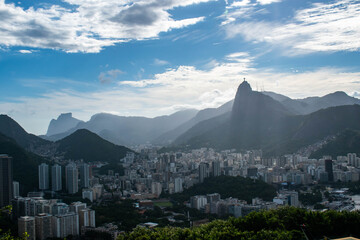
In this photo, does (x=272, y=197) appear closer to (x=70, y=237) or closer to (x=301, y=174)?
(x=301, y=174)

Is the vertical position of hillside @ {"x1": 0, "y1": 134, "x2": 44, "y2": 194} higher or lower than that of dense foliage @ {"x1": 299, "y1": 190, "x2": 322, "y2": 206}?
higher

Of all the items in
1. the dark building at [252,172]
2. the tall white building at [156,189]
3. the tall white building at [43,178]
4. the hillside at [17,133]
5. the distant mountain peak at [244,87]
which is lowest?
the tall white building at [156,189]

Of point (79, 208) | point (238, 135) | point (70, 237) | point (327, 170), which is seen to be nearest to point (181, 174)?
point (327, 170)

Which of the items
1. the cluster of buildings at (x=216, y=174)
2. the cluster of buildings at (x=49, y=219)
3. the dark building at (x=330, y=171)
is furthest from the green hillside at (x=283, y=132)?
the cluster of buildings at (x=49, y=219)

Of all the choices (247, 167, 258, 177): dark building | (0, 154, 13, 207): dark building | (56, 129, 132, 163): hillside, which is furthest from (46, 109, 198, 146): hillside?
(0, 154, 13, 207): dark building

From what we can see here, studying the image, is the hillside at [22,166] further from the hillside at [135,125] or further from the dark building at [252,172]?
the hillside at [135,125]

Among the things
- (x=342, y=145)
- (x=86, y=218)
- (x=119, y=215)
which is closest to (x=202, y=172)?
(x=119, y=215)

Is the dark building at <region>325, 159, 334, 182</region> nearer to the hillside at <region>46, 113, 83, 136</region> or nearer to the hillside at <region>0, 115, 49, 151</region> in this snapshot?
the hillside at <region>0, 115, 49, 151</region>
